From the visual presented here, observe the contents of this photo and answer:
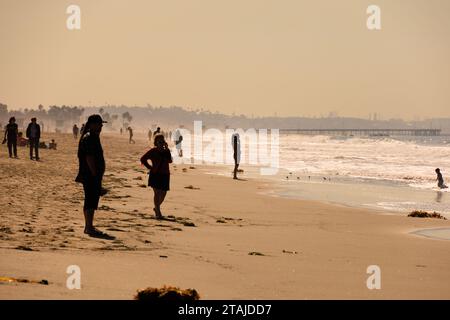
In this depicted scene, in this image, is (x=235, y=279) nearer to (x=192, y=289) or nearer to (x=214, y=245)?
(x=192, y=289)

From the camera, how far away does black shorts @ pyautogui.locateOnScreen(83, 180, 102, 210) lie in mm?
8961

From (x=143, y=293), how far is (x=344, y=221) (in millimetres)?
7827

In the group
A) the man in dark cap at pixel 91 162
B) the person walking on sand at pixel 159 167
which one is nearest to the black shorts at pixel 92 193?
the man in dark cap at pixel 91 162

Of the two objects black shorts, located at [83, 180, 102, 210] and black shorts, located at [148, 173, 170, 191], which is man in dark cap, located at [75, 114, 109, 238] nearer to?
black shorts, located at [83, 180, 102, 210]

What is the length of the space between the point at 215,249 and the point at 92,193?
84.8 inches

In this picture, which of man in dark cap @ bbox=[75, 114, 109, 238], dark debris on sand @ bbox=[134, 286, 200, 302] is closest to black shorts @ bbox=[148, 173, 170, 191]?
man in dark cap @ bbox=[75, 114, 109, 238]

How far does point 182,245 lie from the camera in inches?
330

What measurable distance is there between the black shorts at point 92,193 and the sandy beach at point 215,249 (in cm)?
44

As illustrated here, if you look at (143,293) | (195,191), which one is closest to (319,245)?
A: (143,293)

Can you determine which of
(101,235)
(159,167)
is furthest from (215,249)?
(159,167)

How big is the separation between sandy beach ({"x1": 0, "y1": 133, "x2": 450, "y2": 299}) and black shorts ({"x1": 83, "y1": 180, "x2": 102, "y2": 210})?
1.44 feet

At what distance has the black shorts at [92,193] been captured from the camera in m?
8.96

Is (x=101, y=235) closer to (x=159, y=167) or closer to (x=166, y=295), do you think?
(x=159, y=167)
